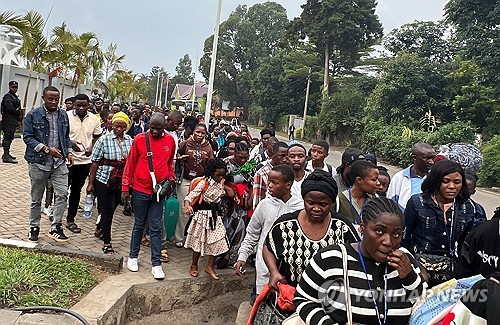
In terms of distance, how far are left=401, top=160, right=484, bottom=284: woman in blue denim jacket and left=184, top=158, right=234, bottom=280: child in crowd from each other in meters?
2.05

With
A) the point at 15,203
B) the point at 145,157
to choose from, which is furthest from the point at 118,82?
the point at 145,157

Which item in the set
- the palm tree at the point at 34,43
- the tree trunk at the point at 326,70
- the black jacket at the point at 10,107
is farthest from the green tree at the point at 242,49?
the black jacket at the point at 10,107

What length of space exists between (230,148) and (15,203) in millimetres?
3292

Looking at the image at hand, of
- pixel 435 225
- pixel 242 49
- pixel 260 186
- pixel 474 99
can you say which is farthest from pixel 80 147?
pixel 242 49

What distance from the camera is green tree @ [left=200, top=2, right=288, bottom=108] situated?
188ft

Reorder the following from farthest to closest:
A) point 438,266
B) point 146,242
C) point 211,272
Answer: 1. point 146,242
2. point 211,272
3. point 438,266

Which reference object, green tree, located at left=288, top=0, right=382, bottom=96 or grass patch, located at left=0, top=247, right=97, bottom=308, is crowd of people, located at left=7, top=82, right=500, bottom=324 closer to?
grass patch, located at left=0, top=247, right=97, bottom=308

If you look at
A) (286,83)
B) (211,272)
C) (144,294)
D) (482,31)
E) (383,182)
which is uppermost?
(482,31)

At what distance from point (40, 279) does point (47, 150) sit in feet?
4.73

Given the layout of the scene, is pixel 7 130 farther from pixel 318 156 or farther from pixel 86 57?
pixel 86 57

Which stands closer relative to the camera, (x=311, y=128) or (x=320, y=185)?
(x=320, y=185)

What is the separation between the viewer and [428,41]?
32.8 metres

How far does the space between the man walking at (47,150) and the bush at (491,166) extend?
17.3 m

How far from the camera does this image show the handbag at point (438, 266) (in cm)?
315
